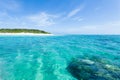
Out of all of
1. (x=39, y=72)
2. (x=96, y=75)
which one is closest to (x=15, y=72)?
(x=39, y=72)

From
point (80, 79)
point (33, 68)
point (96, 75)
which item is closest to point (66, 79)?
point (80, 79)

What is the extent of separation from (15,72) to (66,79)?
11.0ft

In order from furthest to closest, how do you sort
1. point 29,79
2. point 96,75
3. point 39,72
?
1. point 39,72
2. point 96,75
3. point 29,79

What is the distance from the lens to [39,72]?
8.51 meters

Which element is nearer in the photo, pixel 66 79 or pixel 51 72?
pixel 66 79

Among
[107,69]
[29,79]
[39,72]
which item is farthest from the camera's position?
[107,69]

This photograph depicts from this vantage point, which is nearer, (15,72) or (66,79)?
(66,79)

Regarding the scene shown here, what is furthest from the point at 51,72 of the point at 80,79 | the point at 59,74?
the point at 80,79

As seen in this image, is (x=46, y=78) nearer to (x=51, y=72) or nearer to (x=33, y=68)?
(x=51, y=72)

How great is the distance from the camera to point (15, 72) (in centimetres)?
834

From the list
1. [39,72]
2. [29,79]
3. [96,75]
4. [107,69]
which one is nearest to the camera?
[29,79]

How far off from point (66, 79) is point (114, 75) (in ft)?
9.95

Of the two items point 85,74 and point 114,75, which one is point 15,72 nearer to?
point 85,74

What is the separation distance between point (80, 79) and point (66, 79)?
31.9 inches
